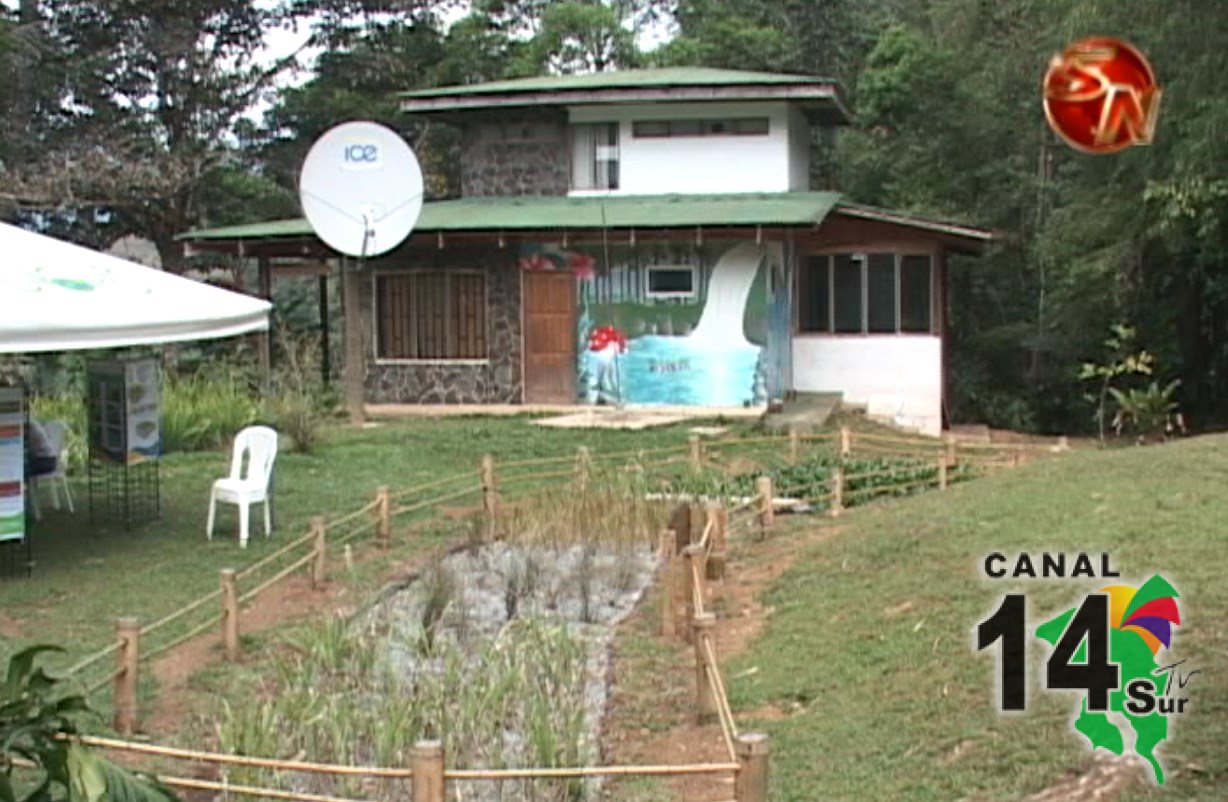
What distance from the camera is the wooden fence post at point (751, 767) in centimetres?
457

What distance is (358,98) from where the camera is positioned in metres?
27.5

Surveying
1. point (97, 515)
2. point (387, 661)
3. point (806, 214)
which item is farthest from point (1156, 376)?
point (387, 661)

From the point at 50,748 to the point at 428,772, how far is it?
1.14 m

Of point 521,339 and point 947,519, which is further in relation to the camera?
point 521,339

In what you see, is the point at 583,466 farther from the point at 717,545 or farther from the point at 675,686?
the point at 675,686

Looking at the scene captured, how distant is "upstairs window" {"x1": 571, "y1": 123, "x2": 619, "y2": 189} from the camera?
2123 cm

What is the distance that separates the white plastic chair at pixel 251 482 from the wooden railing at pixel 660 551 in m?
0.36

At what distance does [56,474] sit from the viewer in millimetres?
12141

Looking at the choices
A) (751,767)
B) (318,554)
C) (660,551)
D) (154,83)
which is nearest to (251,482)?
(318,554)

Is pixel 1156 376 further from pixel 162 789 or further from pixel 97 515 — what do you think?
pixel 162 789

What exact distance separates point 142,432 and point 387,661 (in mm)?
4587

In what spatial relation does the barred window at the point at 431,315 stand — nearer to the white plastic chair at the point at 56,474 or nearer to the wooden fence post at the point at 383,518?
the white plastic chair at the point at 56,474

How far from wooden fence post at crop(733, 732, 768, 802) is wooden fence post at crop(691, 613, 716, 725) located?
185cm

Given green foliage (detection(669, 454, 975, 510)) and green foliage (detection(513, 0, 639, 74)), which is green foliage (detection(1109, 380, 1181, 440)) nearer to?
green foliage (detection(669, 454, 975, 510))
